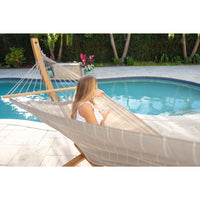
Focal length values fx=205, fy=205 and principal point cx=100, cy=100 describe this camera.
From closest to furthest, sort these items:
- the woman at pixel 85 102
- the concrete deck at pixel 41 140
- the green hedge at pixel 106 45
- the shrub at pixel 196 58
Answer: the woman at pixel 85 102
the concrete deck at pixel 41 140
the shrub at pixel 196 58
the green hedge at pixel 106 45

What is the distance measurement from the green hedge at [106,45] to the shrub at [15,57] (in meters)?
0.37

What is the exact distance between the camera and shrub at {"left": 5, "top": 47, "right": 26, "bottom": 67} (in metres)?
6.98

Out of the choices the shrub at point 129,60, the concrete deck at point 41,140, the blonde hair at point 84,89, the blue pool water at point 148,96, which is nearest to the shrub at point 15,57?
the blue pool water at point 148,96

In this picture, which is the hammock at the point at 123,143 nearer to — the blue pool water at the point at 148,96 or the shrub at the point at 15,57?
the blue pool water at the point at 148,96

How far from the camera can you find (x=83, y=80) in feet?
4.84

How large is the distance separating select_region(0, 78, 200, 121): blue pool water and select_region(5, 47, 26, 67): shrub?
165 cm

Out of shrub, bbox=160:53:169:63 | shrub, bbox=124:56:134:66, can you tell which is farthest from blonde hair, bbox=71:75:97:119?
shrub, bbox=160:53:169:63

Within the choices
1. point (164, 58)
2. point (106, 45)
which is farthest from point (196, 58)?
point (106, 45)

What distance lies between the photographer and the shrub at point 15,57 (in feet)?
22.9

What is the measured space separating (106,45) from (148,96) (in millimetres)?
3577

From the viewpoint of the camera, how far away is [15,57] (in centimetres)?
698
